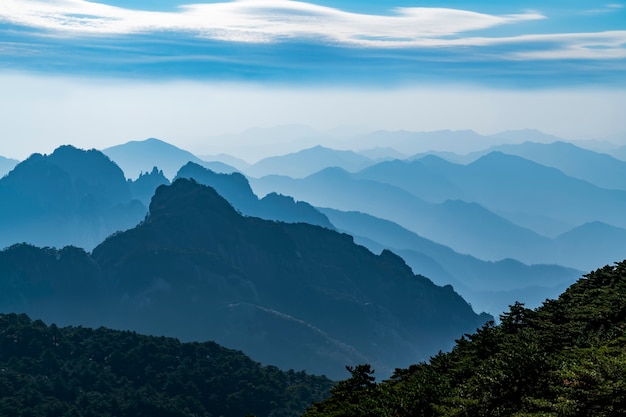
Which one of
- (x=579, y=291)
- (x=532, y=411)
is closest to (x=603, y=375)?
(x=532, y=411)

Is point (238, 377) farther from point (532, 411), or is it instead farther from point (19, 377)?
point (532, 411)

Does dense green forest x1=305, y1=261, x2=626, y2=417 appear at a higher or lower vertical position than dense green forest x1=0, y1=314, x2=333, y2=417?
higher

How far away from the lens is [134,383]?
18212cm

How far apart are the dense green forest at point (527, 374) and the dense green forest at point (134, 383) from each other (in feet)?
328

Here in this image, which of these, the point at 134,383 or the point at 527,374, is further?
the point at 134,383

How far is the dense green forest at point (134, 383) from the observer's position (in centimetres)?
16038

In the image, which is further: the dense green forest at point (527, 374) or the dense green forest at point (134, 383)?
the dense green forest at point (134, 383)

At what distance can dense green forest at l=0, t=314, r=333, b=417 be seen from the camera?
526ft

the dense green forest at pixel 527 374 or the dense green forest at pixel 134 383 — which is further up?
the dense green forest at pixel 527 374

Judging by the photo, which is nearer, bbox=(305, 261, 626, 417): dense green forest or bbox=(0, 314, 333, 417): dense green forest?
bbox=(305, 261, 626, 417): dense green forest

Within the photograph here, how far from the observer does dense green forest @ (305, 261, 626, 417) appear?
4366 centimetres

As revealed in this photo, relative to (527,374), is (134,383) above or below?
below

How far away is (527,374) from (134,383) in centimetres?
14568

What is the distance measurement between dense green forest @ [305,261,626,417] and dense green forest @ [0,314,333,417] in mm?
99968
